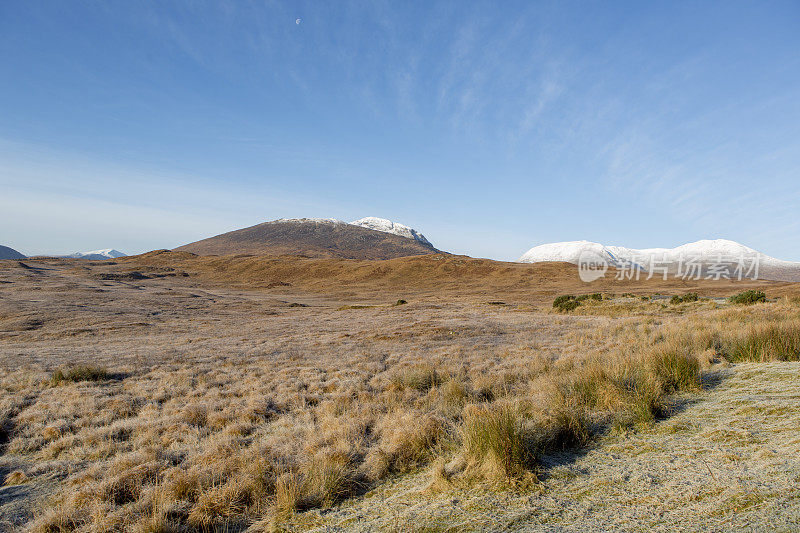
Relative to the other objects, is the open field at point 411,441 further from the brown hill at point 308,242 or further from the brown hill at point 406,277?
the brown hill at point 308,242

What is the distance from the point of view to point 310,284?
74.8 metres

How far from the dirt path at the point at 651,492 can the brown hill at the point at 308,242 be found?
132 metres

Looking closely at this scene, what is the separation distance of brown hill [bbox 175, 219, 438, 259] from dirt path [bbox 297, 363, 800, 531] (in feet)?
433

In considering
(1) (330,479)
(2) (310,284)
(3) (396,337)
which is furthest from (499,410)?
(2) (310,284)

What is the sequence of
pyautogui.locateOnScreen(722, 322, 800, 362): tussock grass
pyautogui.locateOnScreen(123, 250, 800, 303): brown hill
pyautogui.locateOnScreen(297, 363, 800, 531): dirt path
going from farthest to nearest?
pyautogui.locateOnScreen(123, 250, 800, 303): brown hill → pyautogui.locateOnScreen(722, 322, 800, 362): tussock grass → pyautogui.locateOnScreen(297, 363, 800, 531): dirt path

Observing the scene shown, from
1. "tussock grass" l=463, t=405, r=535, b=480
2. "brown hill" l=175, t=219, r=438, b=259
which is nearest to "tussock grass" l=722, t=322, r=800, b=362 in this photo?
"tussock grass" l=463, t=405, r=535, b=480

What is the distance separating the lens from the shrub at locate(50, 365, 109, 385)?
32.8 feet

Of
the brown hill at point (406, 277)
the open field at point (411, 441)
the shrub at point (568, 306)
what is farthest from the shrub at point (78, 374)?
the brown hill at point (406, 277)

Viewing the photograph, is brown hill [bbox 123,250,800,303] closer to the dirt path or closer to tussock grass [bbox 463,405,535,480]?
the dirt path

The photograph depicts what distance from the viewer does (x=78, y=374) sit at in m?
10.2

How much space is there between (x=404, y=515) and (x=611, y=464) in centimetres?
199

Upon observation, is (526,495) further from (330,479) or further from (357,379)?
(357,379)


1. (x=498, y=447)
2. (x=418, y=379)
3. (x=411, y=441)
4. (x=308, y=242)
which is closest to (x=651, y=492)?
(x=498, y=447)

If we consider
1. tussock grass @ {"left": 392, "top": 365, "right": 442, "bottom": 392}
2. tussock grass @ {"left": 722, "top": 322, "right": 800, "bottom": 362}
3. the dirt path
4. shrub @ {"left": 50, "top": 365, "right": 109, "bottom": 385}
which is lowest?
shrub @ {"left": 50, "top": 365, "right": 109, "bottom": 385}
